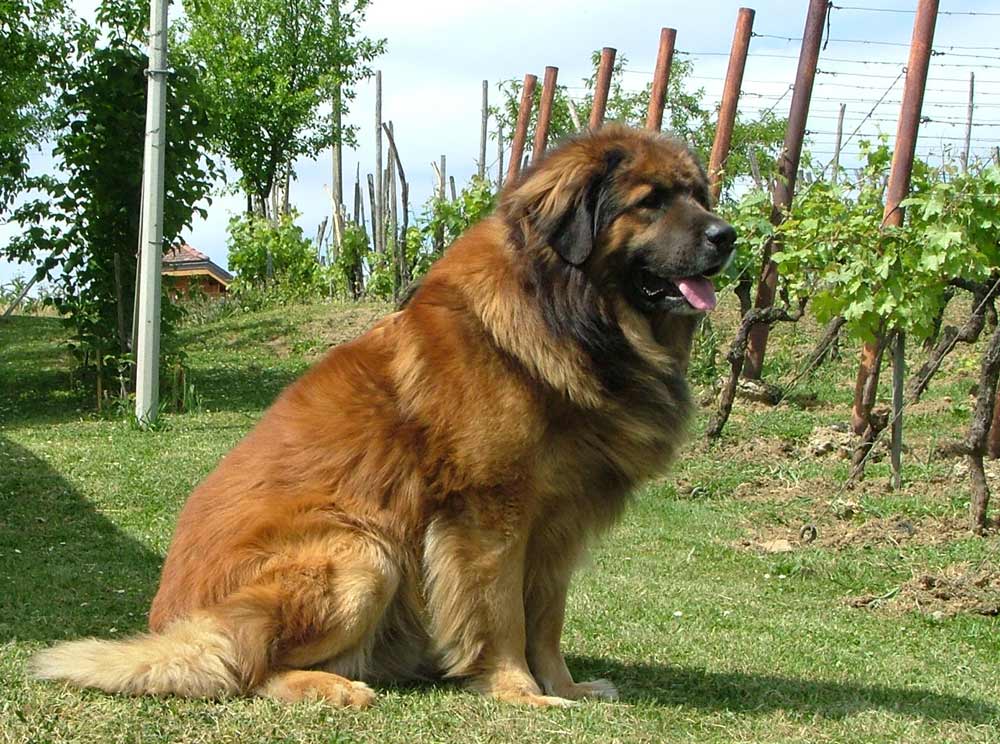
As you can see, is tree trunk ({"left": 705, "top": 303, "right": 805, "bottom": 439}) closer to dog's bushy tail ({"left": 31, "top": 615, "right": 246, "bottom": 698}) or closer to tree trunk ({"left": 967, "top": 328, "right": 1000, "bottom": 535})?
tree trunk ({"left": 967, "top": 328, "right": 1000, "bottom": 535})

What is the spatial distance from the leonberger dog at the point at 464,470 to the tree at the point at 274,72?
28595 mm

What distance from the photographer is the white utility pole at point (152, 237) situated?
38.3ft

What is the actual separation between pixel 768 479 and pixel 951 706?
16.4 ft

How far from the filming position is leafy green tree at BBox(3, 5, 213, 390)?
13.4 m

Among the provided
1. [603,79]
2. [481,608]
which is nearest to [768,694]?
[481,608]

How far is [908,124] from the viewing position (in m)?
10.6

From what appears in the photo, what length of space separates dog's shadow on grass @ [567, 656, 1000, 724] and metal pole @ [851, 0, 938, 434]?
5658mm

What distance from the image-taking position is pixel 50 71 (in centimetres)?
1385

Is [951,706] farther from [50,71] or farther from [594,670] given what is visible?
[50,71]

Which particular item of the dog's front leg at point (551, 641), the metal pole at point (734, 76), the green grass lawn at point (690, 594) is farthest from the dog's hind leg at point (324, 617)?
the metal pole at point (734, 76)

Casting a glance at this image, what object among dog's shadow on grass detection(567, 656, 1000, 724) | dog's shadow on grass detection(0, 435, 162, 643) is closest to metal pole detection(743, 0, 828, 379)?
dog's shadow on grass detection(0, 435, 162, 643)

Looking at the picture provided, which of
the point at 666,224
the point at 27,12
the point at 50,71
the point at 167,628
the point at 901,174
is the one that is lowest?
the point at 167,628

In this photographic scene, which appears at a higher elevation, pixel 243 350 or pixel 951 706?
pixel 243 350

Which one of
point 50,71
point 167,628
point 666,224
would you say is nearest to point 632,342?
point 666,224
